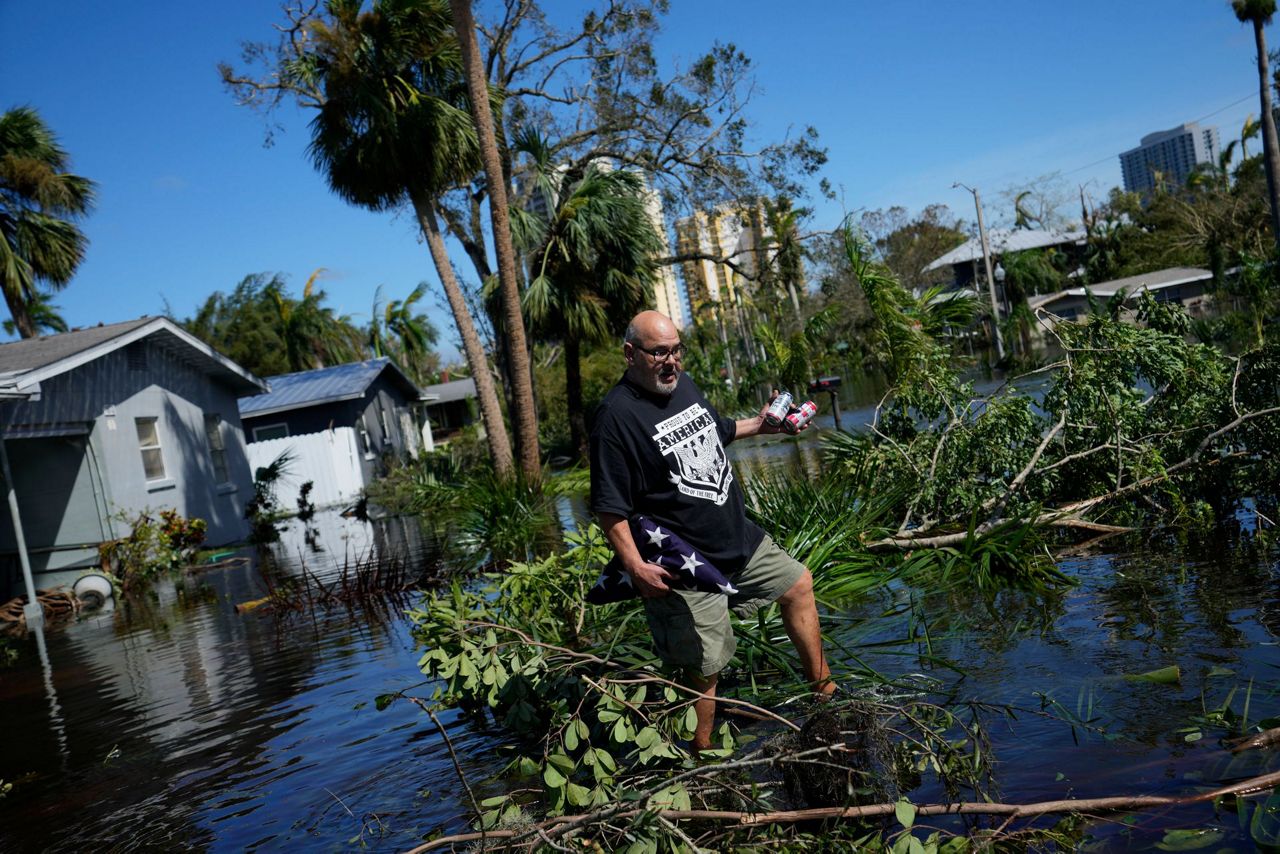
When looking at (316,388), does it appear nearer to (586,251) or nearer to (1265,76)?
(586,251)

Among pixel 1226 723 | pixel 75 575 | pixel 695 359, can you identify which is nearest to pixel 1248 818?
pixel 1226 723

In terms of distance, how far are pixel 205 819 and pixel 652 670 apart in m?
2.23

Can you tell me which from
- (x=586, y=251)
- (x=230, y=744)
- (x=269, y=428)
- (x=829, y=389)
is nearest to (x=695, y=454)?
(x=230, y=744)

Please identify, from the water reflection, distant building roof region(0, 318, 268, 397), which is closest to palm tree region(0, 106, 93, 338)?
distant building roof region(0, 318, 268, 397)

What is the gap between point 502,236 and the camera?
16703mm

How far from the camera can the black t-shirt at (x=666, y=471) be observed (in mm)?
4227

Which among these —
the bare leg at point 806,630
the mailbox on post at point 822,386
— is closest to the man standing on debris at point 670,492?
the bare leg at point 806,630

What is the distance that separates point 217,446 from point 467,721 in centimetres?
1843

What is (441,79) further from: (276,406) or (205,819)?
(205,819)

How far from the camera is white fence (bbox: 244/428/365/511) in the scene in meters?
29.2

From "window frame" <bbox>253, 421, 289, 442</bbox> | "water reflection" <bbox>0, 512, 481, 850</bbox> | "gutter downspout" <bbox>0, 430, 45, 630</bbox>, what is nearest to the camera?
"water reflection" <bbox>0, 512, 481, 850</bbox>

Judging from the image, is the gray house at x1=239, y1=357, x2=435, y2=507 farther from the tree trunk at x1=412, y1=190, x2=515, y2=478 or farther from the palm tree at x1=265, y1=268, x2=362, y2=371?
the palm tree at x1=265, y1=268, x2=362, y2=371

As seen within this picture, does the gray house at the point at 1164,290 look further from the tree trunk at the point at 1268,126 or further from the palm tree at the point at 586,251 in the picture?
the palm tree at the point at 586,251

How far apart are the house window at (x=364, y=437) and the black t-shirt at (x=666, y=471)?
2694 cm
